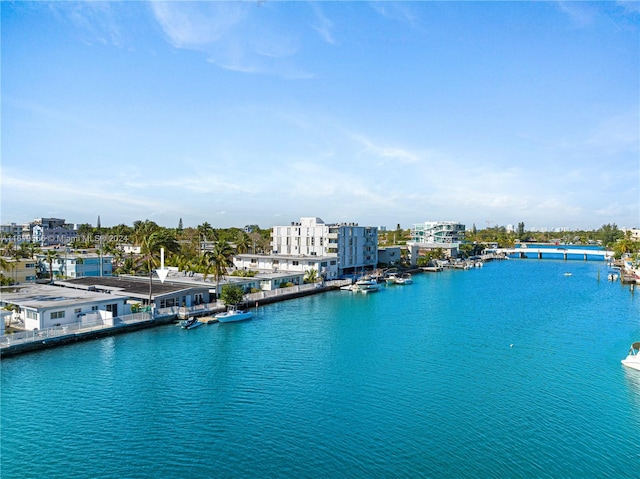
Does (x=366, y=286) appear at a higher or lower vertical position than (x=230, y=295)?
lower

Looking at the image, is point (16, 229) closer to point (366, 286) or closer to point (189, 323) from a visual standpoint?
point (366, 286)

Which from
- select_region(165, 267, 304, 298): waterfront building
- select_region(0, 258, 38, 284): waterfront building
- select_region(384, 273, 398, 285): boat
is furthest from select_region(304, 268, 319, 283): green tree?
select_region(0, 258, 38, 284): waterfront building

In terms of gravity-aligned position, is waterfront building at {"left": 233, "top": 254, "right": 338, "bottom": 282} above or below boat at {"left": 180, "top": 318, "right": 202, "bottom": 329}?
above

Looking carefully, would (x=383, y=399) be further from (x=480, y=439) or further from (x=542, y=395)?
(x=542, y=395)

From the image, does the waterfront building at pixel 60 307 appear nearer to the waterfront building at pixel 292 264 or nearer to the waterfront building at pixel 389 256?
the waterfront building at pixel 292 264

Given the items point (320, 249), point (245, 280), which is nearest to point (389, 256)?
point (320, 249)

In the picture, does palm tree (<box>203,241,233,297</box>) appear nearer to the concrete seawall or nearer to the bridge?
the concrete seawall
